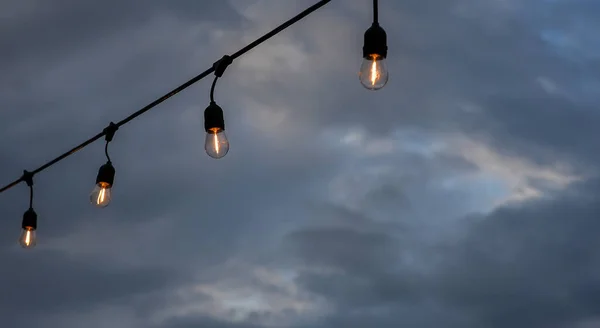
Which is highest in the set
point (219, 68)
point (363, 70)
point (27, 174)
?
point (27, 174)

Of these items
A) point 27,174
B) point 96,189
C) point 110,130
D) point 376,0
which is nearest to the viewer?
point 376,0

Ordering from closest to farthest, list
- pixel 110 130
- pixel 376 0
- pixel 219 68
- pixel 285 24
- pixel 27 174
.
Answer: pixel 376 0
pixel 285 24
pixel 219 68
pixel 110 130
pixel 27 174

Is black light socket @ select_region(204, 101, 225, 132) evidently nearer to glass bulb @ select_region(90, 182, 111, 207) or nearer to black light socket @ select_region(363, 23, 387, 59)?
black light socket @ select_region(363, 23, 387, 59)

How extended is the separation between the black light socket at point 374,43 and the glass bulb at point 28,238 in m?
5.57

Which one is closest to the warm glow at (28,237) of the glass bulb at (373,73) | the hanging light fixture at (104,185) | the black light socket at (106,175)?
the hanging light fixture at (104,185)

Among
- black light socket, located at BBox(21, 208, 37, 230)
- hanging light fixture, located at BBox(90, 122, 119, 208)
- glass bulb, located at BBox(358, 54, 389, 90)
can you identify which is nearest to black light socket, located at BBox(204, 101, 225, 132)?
glass bulb, located at BBox(358, 54, 389, 90)

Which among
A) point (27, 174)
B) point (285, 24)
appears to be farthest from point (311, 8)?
point (27, 174)

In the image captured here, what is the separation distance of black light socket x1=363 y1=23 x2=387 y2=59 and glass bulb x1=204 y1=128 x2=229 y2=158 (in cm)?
168

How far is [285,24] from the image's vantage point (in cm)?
628

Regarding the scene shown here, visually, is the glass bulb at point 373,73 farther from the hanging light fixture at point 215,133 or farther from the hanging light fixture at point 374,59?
the hanging light fixture at point 215,133

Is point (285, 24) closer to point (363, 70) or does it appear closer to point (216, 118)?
point (363, 70)

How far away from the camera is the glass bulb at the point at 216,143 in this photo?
7395mm

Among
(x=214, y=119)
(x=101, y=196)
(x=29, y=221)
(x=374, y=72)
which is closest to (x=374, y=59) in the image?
(x=374, y=72)

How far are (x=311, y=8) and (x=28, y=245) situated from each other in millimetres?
5584
